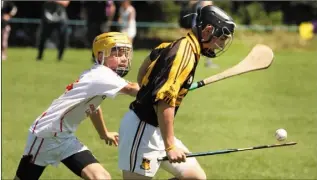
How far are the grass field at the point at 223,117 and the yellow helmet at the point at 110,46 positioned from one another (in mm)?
2365

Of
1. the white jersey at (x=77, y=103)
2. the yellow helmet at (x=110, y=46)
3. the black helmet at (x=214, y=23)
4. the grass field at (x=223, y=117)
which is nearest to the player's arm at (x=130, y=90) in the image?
the white jersey at (x=77, y=103)

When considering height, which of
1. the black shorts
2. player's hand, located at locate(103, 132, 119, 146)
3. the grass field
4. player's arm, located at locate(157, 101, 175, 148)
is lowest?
the grass field

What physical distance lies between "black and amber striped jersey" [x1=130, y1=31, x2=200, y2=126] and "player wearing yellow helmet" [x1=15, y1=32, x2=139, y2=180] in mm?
209

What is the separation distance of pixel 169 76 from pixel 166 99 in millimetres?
152

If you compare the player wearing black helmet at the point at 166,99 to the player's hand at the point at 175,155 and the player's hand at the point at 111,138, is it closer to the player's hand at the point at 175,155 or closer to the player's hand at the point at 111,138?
the player's hand at the point at 175,155

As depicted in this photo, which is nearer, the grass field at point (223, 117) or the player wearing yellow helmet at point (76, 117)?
the player wearing yellow helmet at point (76, 117)

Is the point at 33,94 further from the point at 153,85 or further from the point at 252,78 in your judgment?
the point at 153,85

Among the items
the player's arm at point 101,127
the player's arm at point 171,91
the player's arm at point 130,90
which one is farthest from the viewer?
the player's arm at point 101,127

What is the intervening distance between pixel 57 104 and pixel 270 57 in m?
1.80

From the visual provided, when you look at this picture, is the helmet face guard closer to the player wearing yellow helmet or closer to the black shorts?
the player wearing yellow helmet

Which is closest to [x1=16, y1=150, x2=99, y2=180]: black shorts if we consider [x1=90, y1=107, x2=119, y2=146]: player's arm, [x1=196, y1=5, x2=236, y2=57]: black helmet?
[x1=90, y1=107, x2=119, y2=146]: player's arm

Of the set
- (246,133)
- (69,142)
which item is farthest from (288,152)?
(69,142)

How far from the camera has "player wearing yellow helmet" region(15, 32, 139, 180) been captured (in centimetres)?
535

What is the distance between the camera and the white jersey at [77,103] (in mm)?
5277
